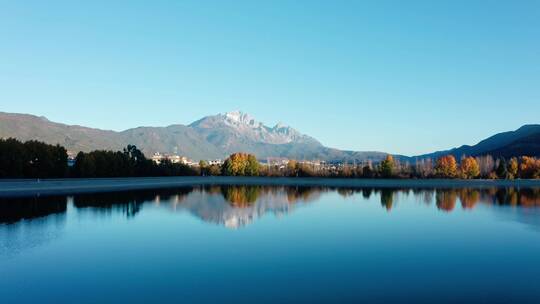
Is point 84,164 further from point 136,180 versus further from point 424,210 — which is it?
point 424,210

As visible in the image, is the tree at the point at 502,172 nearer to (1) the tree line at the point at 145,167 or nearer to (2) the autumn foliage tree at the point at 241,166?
(1) the tree line at the point at 145,167

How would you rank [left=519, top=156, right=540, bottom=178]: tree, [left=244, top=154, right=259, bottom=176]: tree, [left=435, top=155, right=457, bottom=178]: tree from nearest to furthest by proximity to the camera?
1. [left=519, top=156, right=540, bottom=178]: tree
2. [left=435, top=155, right=457, bottom=178]: tree
3. [left=244, top=154, right=259, bottom=176]: tree

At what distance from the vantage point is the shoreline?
41222mm

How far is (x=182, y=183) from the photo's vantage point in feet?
219

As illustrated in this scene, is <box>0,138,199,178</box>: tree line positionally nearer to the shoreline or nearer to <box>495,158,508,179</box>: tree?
the shoreline

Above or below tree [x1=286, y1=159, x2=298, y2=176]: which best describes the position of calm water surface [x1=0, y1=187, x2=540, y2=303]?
below

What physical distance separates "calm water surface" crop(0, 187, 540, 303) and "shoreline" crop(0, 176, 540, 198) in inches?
626

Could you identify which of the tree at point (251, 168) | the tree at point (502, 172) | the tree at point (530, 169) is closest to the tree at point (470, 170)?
the tree at point (502, 172)

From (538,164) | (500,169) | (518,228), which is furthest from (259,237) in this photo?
(538,164)

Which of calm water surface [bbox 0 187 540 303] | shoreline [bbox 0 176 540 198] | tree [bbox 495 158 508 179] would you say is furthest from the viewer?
tree [bbox 495 158 508 179]

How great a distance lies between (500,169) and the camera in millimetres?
78938

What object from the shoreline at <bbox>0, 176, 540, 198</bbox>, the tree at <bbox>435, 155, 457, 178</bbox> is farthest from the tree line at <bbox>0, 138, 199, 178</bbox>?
the tree at <bbox>435, 155, 457, 178</bbox>

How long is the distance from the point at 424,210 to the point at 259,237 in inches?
690

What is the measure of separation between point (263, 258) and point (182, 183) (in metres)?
53.9
